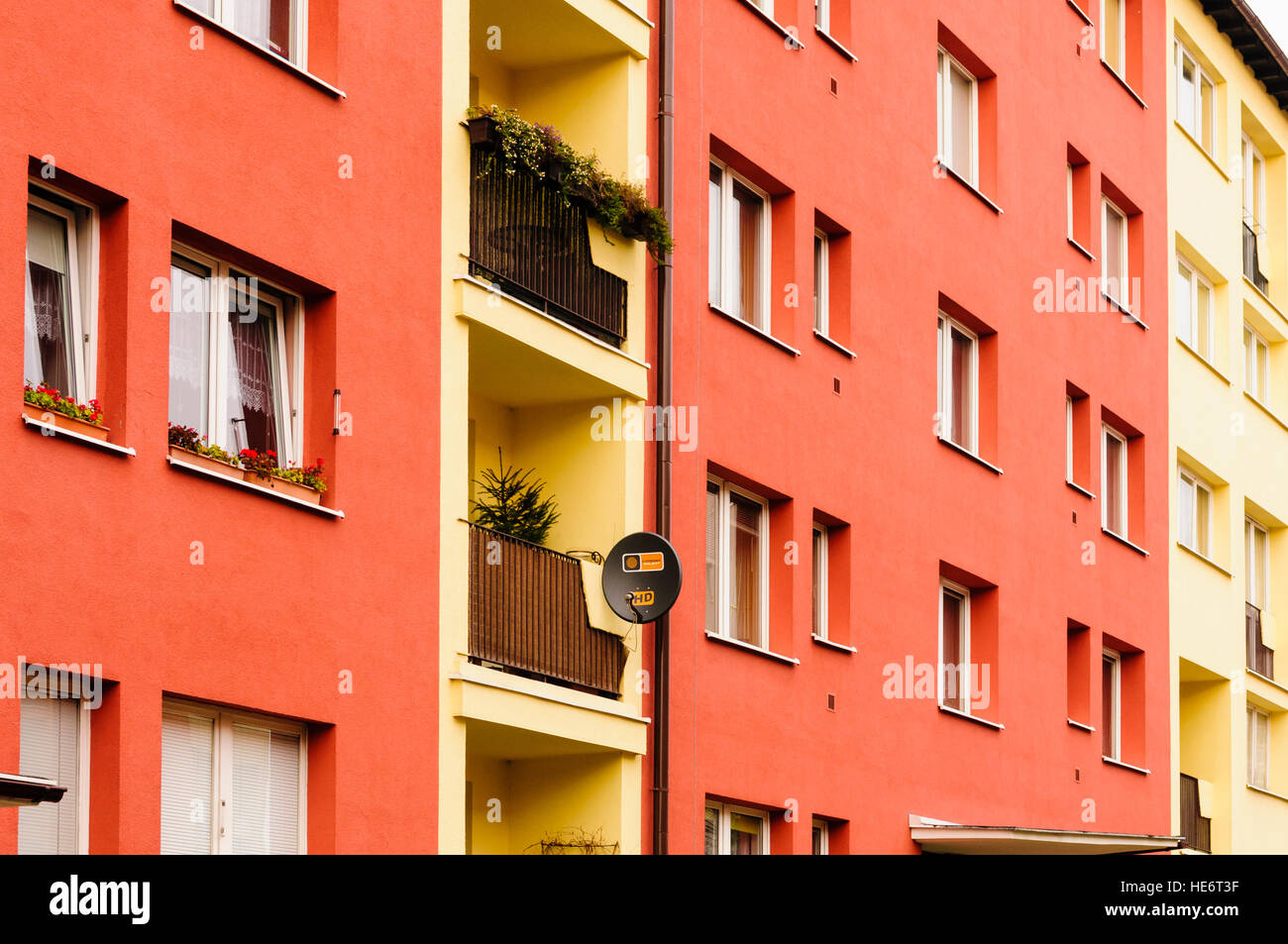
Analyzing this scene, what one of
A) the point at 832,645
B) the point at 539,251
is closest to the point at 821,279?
the point at 832,645

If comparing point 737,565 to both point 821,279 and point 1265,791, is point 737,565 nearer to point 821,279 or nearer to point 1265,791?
point 821,279

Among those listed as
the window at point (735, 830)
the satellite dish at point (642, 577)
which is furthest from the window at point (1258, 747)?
the satellite dish at point (642, 577)

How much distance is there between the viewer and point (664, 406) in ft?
63.9

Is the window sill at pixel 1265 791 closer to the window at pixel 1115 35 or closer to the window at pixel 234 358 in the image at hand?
the window at pixel 1115 35

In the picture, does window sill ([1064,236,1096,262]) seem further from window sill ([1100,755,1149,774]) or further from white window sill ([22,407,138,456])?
white window sill ([22,407,138,456])

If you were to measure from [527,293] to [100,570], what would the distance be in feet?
19.6

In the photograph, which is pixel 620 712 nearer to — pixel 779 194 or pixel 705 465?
pixel 705 465

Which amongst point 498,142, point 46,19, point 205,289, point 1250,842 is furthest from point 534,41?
point 1250,842

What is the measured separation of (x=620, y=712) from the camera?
719 inches

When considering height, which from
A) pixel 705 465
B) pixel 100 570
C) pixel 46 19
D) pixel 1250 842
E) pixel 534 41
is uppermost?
pixel 534 41

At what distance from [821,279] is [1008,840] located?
617cm

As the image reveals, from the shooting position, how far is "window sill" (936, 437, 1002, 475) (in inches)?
977

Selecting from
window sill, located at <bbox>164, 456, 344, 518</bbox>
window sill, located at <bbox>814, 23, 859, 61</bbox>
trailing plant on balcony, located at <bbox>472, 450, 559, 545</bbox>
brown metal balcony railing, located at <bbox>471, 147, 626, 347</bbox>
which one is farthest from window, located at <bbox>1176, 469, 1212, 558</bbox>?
window sill, located at <bbox>164, 456, 344, 518</bbox>

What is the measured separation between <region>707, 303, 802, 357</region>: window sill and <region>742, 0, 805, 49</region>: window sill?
3095 millimetres
